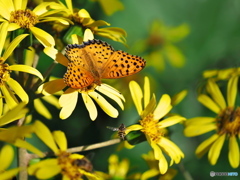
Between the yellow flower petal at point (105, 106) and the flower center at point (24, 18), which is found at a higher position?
the flower center at point (24, 18)

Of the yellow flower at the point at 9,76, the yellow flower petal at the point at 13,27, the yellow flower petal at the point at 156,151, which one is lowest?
the yellow flower petal at the point at 156,151

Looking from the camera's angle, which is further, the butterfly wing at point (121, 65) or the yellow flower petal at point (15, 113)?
the butterfly wing at point (121, 65)

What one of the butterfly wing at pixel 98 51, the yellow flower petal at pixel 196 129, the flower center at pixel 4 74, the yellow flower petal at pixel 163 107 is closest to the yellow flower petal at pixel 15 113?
the flower center at pixel 4 74

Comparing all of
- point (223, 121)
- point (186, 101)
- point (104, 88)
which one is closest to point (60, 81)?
point (104, 88)

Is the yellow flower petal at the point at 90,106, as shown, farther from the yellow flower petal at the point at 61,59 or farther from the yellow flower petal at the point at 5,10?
the yellow flower petal at the point at 5,10

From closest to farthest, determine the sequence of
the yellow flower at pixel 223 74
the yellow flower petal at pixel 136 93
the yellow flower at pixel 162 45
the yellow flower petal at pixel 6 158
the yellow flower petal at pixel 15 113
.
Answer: the yellow flower petal at pixel 15 113 → the yellow flower petal at pixel 6 158 → the yellow flower petal at pixel 136 93 → the yellow flower at pixel 223 74 → the yellow flower at pixel 162 45

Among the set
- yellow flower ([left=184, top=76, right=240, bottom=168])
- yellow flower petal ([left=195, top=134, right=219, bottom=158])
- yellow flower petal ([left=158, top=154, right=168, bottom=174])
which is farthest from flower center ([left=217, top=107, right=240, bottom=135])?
yellow flower petal ([left=158, top=154, right=168, bottom=174])

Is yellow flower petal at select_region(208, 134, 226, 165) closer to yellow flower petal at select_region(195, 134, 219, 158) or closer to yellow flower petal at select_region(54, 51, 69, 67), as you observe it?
yellow flower petal at select_region(195, 134, 219, 158)
